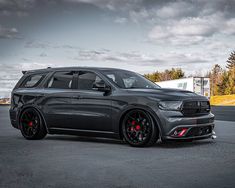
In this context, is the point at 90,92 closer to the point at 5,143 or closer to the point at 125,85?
the point at 125,85

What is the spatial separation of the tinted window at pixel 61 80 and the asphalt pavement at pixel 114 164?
1277 mm

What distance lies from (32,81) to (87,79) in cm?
186

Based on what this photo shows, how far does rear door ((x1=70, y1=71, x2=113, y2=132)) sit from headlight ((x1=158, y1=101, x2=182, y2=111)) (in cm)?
117

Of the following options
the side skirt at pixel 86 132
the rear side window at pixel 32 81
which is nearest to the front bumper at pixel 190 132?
the side skirt at pixel 86 132

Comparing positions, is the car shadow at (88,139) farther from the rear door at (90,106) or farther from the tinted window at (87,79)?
the tinted window at (87,79)

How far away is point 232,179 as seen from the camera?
625 centimetres

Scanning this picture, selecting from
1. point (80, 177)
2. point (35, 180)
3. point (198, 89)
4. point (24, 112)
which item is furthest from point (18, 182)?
point (198, 89)

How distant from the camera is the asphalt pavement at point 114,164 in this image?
614 cm

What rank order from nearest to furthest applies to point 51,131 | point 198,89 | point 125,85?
point 125,85, point 51,131, point 198,89

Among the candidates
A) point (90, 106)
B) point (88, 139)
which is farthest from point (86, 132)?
point (88, 139)

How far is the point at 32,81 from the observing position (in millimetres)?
12180

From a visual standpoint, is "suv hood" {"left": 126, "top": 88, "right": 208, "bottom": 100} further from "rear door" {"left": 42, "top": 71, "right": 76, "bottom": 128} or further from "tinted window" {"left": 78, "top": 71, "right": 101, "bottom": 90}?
"rear door" {"left": 42, "top": 71, "right": 76, "bottom": 128}

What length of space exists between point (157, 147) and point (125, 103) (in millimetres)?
1069

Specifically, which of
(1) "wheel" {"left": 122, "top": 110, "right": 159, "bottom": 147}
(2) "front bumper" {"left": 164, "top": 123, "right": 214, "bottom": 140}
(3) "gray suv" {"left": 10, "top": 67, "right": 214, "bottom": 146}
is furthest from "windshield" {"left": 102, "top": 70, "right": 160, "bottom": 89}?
(2) "front bumper" {"left": 164, "top": 123, "right": 214, "bottom": 140}
